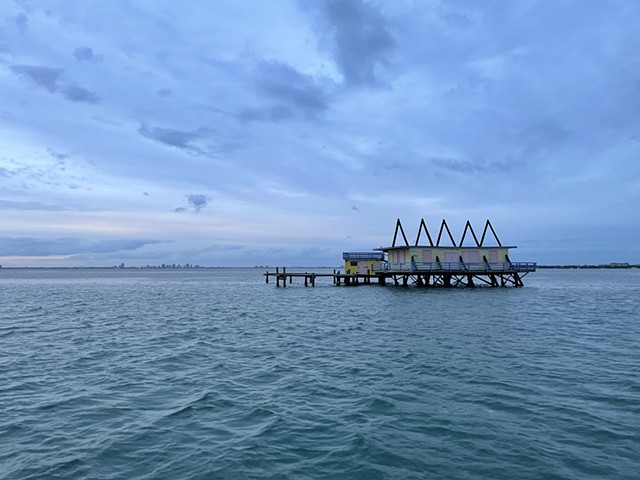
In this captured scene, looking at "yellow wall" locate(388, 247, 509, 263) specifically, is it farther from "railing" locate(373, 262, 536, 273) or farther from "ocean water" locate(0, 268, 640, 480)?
"ocean water" locate(0, 268, 640, 480)

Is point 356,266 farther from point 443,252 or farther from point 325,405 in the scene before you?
point 325,405

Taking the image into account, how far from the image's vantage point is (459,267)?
55406mm

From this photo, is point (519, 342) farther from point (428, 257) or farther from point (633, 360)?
point (428, 257)

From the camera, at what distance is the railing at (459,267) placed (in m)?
55.1

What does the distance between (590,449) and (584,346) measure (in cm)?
1194

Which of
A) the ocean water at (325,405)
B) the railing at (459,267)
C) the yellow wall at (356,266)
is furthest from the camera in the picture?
the yellow wall at (356,266)

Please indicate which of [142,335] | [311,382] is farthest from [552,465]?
[142,335]

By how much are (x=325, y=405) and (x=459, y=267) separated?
4775cm

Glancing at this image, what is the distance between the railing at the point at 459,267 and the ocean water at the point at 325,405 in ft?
107

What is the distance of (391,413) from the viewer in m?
10.4

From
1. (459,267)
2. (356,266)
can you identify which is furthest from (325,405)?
(356,266)

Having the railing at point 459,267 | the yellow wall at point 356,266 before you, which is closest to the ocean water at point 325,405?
the railing at point 459,267

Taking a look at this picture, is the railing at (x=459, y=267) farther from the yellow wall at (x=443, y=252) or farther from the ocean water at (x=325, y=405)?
the ocean water at (x=325, y=405)

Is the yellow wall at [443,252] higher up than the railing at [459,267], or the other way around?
the yellow wall at [443,252]
